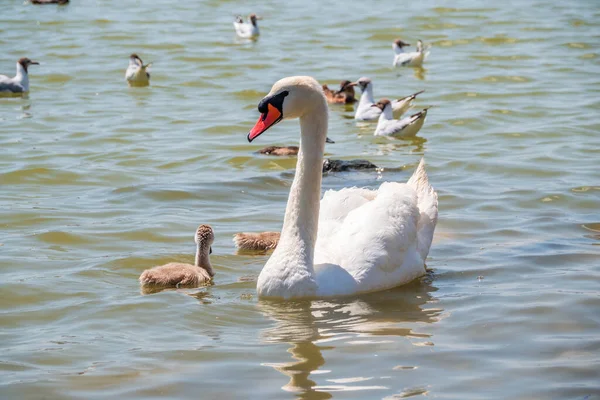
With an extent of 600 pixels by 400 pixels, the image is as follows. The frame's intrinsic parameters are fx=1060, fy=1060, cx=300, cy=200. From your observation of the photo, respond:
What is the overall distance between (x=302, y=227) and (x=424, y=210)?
149cm

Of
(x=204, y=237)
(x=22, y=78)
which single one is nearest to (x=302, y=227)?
(x=204, y=237)

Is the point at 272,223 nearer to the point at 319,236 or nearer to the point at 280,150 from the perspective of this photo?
the point at 319,236

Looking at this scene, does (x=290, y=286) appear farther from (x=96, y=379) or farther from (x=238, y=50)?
(x=238, y=50)

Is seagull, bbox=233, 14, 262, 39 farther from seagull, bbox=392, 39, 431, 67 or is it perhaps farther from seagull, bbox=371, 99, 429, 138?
seagull, bbox=371, 99, 429, 138

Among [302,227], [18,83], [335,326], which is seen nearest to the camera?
[335,326]

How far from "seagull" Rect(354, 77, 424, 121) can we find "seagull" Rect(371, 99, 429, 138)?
239 mm

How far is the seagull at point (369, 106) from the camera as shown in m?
17.1

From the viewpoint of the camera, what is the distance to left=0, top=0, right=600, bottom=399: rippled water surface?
655 centimetres

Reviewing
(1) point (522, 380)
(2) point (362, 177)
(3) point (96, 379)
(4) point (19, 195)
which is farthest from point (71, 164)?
(1) point (522, 380)

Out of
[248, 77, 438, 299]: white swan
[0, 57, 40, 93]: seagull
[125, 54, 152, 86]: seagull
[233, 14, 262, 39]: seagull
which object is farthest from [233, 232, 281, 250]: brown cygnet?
[233, 14, 262, 39]: seagull

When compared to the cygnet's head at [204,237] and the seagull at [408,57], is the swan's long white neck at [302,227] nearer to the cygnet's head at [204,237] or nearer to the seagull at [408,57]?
the cygnet's head at [204,237]

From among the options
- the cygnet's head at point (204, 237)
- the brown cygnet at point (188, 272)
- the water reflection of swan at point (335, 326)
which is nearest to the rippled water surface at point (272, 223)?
the water reflection of swan at point (335, 326)

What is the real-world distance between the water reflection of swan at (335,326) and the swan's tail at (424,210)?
0.44 meters

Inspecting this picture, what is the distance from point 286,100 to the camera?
7.92 m
